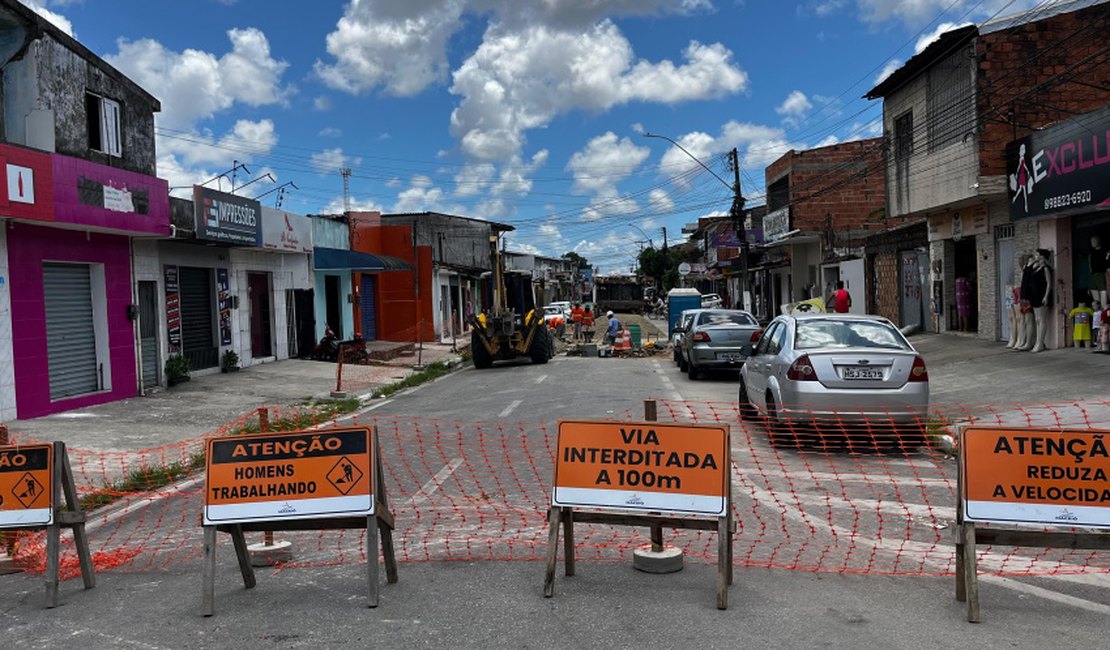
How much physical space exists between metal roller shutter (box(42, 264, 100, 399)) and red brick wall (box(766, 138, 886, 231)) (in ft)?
90.5

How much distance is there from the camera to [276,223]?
77.5 feet

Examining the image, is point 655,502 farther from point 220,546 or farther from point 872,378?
point 872,378

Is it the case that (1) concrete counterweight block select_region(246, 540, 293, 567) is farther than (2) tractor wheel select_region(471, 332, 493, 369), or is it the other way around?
(2) tractor wheel select_region(471, 332, 493, 369)

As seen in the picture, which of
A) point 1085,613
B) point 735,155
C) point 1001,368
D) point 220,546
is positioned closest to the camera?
point 1085,613

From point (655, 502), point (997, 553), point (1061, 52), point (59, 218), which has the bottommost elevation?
point (997, 553)

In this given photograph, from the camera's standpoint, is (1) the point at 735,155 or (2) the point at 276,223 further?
(1) the point at 735,155

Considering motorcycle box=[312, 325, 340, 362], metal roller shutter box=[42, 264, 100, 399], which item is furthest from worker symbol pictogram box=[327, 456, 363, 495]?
motorcycle box=[312, 325, 340, 362]

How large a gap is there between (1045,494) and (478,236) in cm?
4681

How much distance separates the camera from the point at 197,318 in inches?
819

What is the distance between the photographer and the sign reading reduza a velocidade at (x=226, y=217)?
1916cm

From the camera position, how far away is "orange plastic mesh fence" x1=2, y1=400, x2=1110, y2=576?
20.6 ft

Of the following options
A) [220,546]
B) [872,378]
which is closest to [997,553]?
[872,378]

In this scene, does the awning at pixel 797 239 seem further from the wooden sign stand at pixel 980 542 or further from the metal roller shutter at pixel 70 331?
the wooden sign stand at pixel 980 542

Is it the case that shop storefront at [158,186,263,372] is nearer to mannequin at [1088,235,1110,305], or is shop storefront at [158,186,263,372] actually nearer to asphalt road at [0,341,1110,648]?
asphalt road at [0,341,1110,648]
